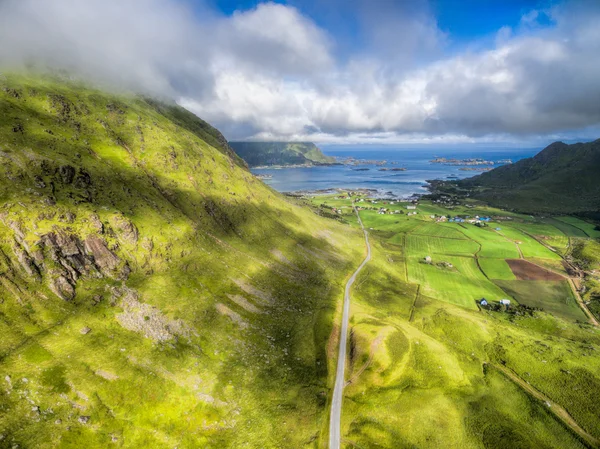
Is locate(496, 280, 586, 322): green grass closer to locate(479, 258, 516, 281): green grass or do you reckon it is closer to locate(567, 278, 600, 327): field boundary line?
locate(567, 278, 600, 327): field boundary line

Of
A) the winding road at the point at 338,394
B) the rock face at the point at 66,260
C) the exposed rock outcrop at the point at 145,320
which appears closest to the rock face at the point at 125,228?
the rock face at the point at 66,260

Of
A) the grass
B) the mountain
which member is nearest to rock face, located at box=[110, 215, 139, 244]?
the mountain

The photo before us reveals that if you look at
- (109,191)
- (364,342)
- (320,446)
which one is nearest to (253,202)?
(109,191)

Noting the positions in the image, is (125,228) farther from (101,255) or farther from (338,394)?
(338,394)

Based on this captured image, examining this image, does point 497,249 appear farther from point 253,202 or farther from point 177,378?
point 177,378

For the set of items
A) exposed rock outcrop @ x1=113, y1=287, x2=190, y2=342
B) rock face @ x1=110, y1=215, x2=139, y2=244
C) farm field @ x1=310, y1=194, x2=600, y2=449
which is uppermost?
rock face @ x1=110, y1=215, x2=139, y2=244
